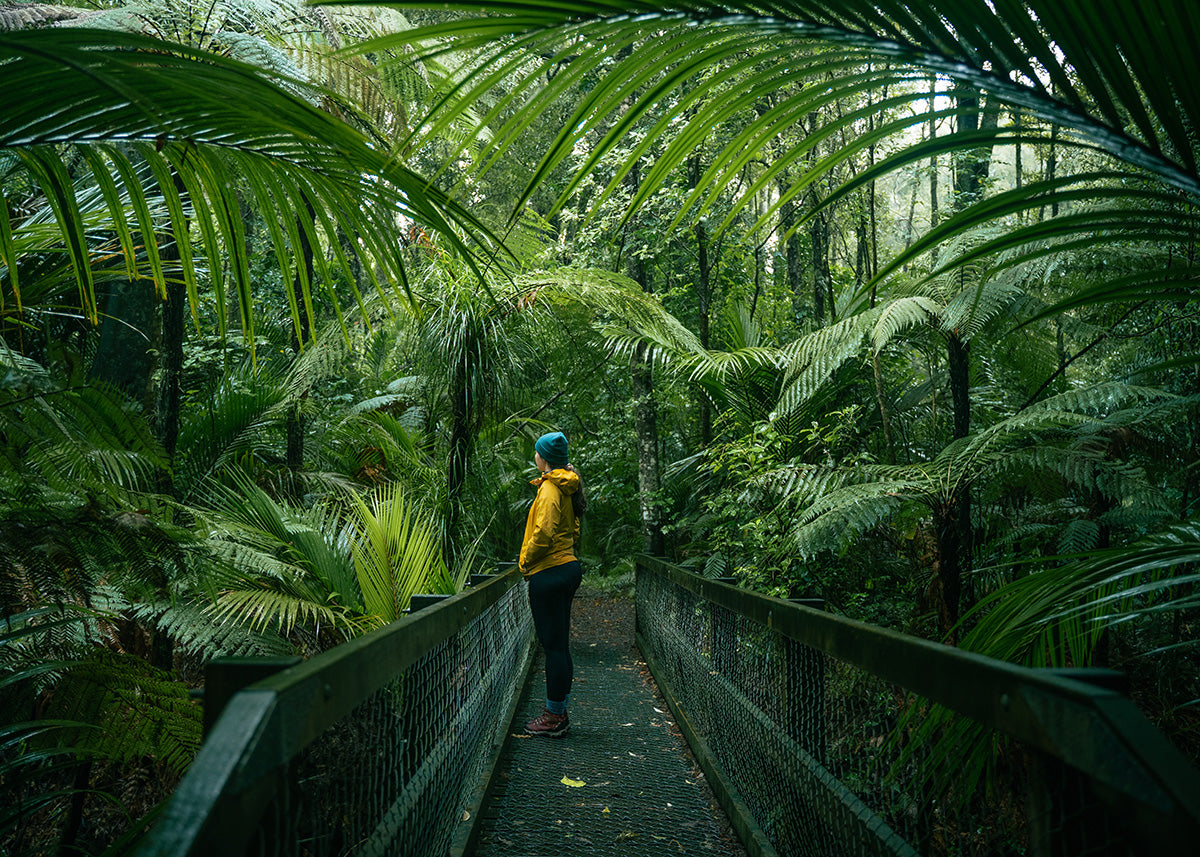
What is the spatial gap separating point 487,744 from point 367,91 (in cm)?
466

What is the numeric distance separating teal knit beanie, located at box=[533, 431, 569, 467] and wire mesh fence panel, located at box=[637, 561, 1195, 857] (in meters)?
1.11

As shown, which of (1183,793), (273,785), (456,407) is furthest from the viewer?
(456,407)

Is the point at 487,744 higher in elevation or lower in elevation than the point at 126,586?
lower

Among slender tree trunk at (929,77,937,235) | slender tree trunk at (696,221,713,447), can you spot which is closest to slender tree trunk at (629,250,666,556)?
slender tree trunk at (696,221,713,447)

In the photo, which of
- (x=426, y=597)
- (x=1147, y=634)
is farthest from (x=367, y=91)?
(x=1147, y=634)

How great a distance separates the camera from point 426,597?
2.87 meters

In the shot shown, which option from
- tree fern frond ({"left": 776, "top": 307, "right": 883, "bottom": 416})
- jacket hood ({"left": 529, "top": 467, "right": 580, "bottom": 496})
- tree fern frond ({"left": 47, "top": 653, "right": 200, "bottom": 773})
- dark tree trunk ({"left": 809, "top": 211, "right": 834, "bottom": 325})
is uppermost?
dark tree trunk ({"left": 809, "top": 211, "right": 834, "bottom": 325})

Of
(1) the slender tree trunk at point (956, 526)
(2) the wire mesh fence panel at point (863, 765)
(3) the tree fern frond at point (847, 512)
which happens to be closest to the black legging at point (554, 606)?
(2) the wire mesh fence panel at point (863, 765)

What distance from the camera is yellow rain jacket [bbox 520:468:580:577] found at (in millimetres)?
4328

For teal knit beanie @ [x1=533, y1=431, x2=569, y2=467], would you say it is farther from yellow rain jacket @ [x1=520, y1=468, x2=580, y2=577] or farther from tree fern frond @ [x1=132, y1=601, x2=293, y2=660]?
tree fern frond @ [x1=132, y1=601, x2=293, y2=660]

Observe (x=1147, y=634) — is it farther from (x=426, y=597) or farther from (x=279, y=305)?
(x=279, y=305)

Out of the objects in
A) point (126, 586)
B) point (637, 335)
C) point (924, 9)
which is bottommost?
point (126, 586)

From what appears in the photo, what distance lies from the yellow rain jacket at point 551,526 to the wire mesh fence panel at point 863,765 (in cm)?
80

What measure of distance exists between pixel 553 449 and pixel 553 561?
2.14ft
